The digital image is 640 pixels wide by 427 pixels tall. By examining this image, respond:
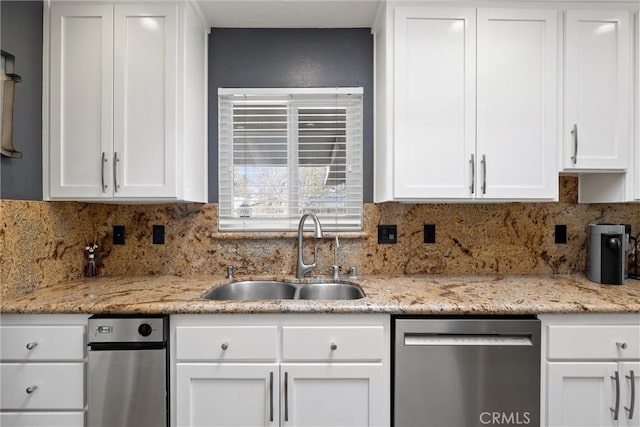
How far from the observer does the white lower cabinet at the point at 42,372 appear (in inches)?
58.0

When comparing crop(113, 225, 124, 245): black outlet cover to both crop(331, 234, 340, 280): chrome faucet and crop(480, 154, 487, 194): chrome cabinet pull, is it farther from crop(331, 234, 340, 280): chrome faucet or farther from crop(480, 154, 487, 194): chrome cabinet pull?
crop(480, 154, 487, 194): chrome cabinet pull

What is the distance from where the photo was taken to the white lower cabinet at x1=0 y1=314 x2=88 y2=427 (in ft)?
4.83

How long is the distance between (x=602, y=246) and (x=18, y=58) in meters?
3.15

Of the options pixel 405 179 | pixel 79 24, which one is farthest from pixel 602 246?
pixel 79 24

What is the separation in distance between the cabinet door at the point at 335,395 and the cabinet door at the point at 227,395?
65mm

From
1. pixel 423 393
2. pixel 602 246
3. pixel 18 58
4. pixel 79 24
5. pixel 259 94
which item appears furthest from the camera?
pixel 259 94

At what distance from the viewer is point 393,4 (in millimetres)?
1824

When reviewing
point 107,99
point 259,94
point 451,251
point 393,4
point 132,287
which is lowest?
point 132,287

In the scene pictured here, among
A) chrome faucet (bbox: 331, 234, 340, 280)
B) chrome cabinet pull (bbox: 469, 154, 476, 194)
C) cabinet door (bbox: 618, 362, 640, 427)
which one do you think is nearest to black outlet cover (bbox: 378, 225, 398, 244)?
chrome faucet (bbox: 331, 234, 340, 280)

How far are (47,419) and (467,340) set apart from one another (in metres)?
1.81

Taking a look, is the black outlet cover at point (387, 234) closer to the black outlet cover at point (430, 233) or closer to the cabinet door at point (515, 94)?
the black outlet cover at point (430, 233)

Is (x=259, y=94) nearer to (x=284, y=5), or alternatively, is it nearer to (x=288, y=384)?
(x=284, y=5)

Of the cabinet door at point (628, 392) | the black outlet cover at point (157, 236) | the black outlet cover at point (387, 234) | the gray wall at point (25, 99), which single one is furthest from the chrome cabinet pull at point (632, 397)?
the gray wall at point (25, 99)

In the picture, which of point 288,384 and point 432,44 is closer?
point 288,384
